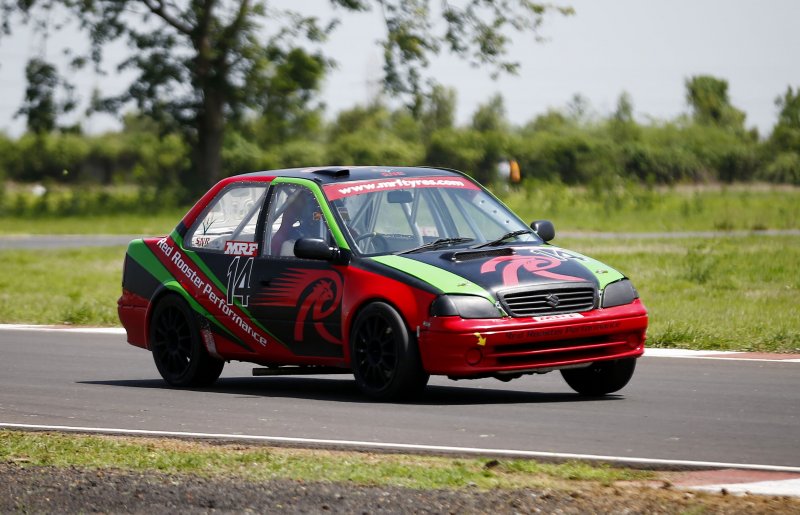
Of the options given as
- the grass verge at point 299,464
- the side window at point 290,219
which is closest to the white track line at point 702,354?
the side window at point 290,219

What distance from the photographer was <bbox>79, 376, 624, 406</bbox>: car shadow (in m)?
10.7

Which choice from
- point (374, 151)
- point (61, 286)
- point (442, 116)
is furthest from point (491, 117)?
point (61, 286)

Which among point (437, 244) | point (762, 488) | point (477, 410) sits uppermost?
point (437, 244)

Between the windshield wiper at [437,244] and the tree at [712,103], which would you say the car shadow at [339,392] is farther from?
the tree at [712,103]

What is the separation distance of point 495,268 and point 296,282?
162 centimetres

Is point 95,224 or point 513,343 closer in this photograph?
point 513,343

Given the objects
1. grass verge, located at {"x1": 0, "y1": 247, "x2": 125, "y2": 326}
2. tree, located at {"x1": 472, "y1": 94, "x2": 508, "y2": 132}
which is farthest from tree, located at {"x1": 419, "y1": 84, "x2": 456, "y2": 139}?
grass verge, located at {"x1": 0, "y1": 247, "x2": 125, "y2": 326}

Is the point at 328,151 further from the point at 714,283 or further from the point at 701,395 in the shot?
the point at 701,395

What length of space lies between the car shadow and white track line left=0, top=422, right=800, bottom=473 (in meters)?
1.64

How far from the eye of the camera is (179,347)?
12.1 m

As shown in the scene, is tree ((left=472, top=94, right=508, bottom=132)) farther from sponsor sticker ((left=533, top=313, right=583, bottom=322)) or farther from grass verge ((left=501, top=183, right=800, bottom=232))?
sponsor sticker ((left=533, top=313, right=583, bottom=322))

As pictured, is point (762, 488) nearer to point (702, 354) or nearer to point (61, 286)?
point (702, 354)

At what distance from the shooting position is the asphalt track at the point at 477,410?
868cm

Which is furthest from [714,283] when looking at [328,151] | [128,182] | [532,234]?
[128,182]
